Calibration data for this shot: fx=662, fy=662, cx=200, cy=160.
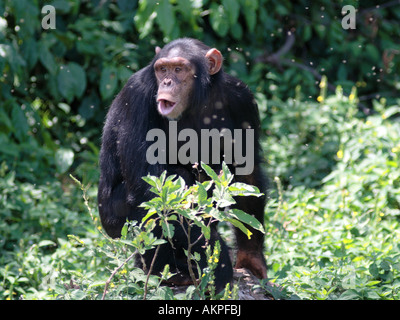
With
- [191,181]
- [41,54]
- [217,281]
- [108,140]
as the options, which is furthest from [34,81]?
[217,281]

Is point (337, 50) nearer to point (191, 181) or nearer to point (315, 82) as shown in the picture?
point (315, 82)

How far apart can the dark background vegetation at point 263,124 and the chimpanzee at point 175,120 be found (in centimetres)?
Result: 42

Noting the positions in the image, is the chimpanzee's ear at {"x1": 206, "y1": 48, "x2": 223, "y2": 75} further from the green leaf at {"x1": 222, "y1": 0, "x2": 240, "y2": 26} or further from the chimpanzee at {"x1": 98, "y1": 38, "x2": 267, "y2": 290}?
the green leaf at {"x1": 222, "y1": 0, "x2": 240, "y2": 26}

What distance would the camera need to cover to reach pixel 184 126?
16.5 ft

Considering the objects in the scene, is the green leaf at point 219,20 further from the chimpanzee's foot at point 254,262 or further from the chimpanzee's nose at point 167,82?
the chimpanzee's foot at point 254,262

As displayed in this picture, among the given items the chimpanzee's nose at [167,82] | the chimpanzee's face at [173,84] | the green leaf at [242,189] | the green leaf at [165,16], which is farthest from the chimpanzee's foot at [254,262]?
the green leaf at [165,16]

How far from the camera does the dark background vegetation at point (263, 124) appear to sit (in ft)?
17.2

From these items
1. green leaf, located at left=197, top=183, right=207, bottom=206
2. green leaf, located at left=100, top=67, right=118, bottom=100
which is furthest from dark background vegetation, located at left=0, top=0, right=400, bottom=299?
green leaf, located at left=197, top=183, right=207, bottom=206

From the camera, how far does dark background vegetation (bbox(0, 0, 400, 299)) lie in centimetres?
523

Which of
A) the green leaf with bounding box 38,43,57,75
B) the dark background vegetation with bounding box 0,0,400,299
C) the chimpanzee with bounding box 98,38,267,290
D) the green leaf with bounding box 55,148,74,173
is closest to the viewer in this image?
the chimpanzee with bounding box 98,38,267,290

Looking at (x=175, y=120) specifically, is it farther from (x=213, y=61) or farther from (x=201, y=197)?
(x=201, y=197)

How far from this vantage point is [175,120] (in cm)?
496

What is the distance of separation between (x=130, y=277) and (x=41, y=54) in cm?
430

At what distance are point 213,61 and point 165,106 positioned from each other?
1.98 ft
